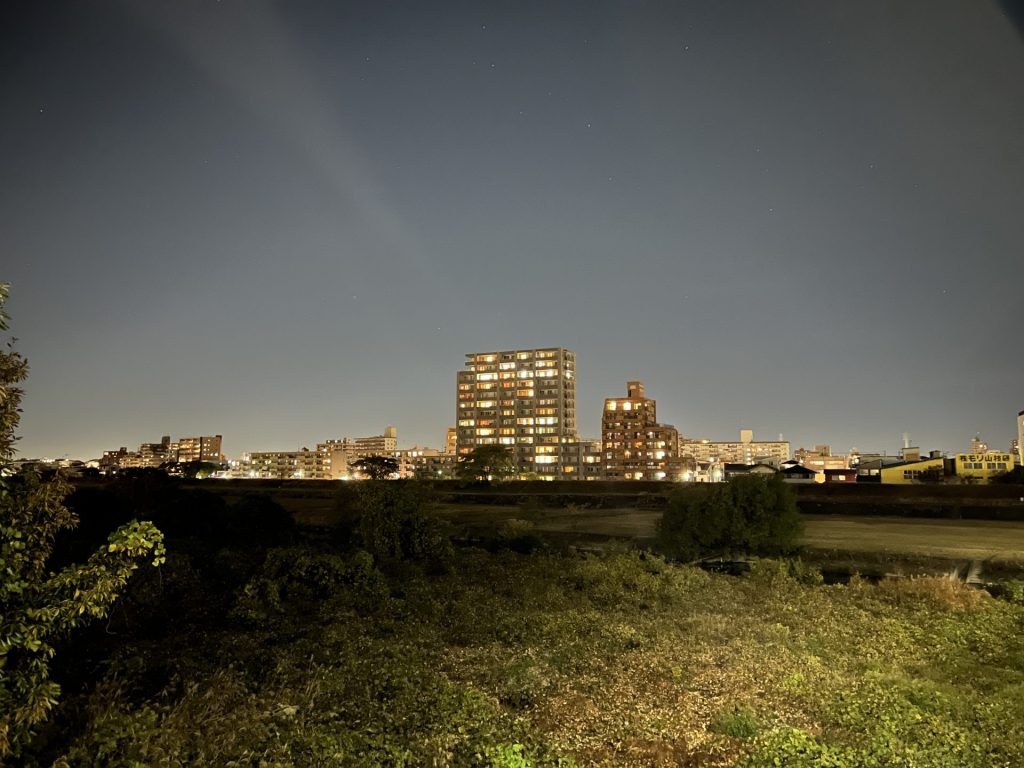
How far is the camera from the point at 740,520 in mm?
27141

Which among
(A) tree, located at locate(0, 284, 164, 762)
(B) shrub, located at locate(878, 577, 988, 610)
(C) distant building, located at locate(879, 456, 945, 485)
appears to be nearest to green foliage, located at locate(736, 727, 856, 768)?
(A) tree, located at locate(0, 284, 164, 762)

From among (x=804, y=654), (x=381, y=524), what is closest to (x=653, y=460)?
(x=381, y=524)

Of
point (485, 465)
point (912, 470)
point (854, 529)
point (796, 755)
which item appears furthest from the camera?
point (485, 465)

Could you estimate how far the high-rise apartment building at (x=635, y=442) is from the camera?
502 feet

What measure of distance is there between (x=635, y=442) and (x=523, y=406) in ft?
135

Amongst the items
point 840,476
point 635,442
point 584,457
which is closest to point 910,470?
point 840,476

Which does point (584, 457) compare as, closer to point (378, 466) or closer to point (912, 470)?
point (378, 466)

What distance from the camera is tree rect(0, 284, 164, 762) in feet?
18.1

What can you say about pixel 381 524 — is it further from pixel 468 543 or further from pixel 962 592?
pixel 962 592

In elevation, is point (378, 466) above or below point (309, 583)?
below

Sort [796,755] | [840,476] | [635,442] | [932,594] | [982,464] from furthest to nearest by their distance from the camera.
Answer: [635,442]
[840,476]
[982,464]
[932,594]
[796,755]

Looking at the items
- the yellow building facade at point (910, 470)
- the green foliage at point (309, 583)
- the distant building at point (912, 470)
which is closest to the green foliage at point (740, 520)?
the green foliage at point (309, 583)

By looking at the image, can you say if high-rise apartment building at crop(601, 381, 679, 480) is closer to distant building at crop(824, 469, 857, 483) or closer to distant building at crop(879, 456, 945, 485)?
distant building at crop(824, 469, 857, 483)

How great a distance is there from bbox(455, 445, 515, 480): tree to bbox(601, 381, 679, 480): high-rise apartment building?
48.7 m
